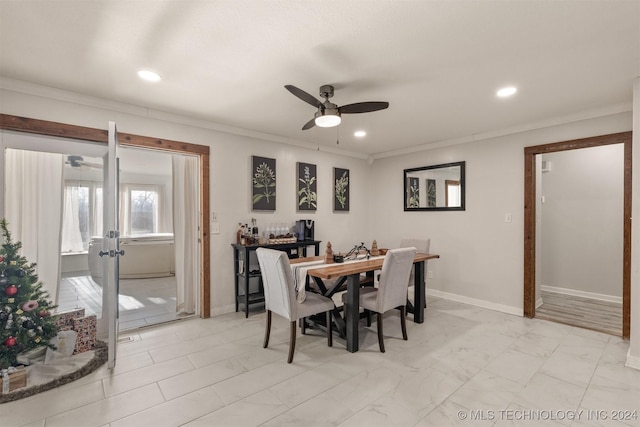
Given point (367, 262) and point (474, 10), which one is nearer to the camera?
point (474, 10)

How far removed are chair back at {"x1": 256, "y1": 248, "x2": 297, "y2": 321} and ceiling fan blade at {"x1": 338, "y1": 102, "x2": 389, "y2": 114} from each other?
130cm

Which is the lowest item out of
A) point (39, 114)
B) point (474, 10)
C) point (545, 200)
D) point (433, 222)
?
point (433, 222)

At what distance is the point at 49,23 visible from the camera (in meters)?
1.79

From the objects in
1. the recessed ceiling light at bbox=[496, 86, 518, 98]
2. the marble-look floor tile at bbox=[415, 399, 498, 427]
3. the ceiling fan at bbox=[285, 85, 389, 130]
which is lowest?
the marble-look floor tile at bbox=[415, 399, 498, 427]

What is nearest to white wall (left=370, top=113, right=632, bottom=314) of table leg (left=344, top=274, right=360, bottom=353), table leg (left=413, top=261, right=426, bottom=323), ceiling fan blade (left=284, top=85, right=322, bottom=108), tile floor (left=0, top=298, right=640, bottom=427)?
tile floor (left=0, top=298, right=640, bottom=427)

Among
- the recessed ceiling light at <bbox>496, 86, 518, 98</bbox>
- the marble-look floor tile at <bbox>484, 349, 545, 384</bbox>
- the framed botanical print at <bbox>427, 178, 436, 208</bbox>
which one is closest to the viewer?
the marble-look floor tile at <bbox>484, 349, 545, 384</bbox>

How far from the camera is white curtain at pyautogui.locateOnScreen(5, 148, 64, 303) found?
9.00 ft

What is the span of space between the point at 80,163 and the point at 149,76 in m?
1.51

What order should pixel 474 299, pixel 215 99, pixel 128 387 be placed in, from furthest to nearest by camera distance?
pixel 474 299, pixel 215 99, pixel 128 387

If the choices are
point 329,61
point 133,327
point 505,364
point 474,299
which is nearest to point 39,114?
point 133,327

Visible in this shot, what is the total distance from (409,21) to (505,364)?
8.81ft

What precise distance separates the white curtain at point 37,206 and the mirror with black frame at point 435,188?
14.8ft

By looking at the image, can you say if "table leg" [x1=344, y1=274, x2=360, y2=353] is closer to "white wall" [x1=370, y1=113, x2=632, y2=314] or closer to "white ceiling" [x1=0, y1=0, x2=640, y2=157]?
"white ceiling" [x1=0, y1=0, x2=640, y2=157]

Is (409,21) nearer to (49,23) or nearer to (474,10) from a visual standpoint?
(474,10)
